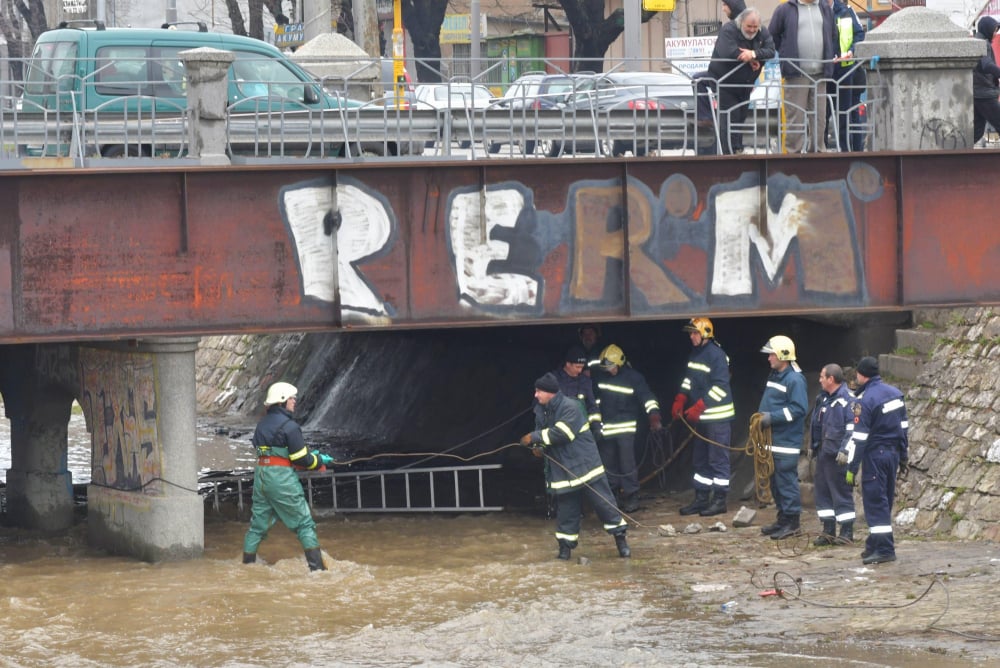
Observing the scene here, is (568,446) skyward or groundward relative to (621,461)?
skyward

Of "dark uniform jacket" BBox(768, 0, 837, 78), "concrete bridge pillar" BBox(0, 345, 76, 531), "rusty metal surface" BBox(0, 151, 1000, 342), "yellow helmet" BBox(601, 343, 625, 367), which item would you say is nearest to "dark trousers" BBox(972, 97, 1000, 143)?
"rusty metal surface" BBox(0, 151, 1000, 342)

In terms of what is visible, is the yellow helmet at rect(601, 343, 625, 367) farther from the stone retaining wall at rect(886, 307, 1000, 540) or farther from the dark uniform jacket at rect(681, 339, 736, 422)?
the stone retaining wall at rect(886, 307, 1000, 540)

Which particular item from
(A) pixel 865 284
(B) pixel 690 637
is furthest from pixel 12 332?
(A) pixel 865 284

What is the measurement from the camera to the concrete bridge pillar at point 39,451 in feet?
57.0

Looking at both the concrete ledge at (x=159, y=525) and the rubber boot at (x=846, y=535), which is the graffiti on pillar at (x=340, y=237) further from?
the rubber boot at (x=846, y=535)

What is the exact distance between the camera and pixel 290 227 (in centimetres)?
1407

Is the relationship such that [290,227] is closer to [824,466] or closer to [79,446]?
[824,466]

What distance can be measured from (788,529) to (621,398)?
2.74 metres

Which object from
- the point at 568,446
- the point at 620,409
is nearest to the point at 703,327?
the point at 620,409

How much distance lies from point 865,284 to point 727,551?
9.79ft

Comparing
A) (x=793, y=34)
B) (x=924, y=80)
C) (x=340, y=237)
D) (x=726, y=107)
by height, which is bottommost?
(x=340, y=237)

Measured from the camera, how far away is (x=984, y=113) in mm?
16078

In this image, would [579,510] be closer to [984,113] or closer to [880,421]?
[880,421]

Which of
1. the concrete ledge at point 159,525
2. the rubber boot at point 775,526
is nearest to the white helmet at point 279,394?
the concrete ledge at point 159,525
